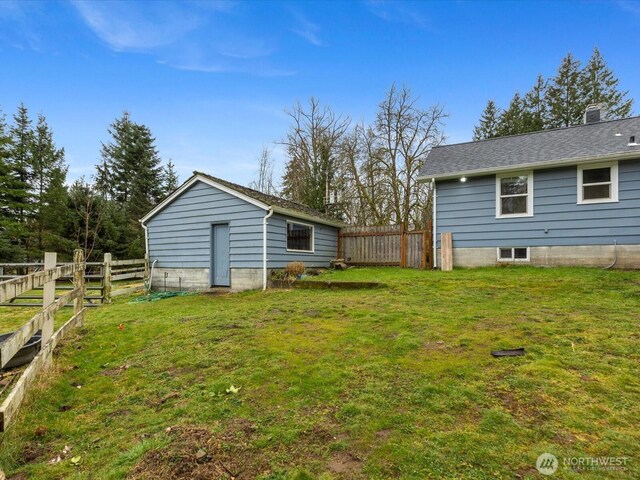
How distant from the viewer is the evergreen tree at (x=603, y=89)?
21516 mm

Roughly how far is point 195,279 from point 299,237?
13.6ft

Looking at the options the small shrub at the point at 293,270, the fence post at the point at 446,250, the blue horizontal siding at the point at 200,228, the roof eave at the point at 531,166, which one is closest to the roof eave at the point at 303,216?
the blue horizontal siding at the point at 200,228

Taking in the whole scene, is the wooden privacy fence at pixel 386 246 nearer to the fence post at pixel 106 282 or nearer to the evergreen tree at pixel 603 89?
the fence post at pixel 106 282

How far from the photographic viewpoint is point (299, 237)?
12172 millimetres

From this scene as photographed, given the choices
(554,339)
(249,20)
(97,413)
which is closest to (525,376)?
(554,339)

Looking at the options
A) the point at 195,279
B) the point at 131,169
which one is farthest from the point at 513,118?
the point at 131,169

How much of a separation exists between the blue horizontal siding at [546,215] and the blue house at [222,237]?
17.1ft

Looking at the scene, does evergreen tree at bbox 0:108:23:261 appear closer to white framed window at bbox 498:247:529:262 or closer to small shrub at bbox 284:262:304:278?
small shrub at bbox 284:262:304:278

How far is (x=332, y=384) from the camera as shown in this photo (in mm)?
2984

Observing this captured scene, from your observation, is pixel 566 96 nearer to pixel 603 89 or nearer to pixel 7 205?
pixel 603 89

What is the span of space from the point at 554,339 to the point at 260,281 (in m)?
7.92

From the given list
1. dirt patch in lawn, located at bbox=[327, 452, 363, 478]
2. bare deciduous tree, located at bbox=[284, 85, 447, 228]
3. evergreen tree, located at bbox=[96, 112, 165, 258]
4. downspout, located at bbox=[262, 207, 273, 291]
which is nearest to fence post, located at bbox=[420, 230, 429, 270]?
downspout, located at bbox=[262, 207, 273, 291]

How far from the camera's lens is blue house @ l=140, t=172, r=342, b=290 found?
10.2 meters

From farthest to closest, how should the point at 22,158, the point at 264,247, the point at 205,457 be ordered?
1. the point at 22,158
2. the point at 264,247
3. the point at 205,457
